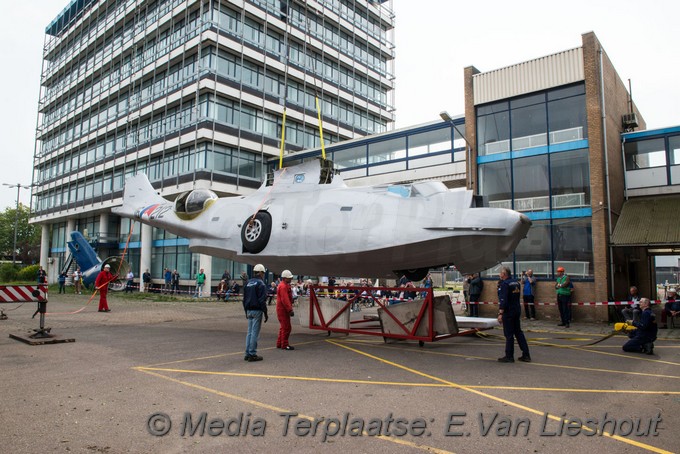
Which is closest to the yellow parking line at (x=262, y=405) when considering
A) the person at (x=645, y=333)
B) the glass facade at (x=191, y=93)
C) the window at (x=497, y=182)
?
the person at (x=645, y=333)

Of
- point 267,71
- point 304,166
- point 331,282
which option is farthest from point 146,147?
point 304,166

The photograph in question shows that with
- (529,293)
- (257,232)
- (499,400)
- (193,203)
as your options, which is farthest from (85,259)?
(499,400)

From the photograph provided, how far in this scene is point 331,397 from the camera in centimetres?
643

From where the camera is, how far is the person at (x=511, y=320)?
9.07m

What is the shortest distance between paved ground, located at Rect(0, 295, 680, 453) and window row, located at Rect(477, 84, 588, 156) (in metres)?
9.99

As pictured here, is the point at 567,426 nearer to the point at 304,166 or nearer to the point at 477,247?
the point at 477,247

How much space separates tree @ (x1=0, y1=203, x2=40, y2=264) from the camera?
246ft

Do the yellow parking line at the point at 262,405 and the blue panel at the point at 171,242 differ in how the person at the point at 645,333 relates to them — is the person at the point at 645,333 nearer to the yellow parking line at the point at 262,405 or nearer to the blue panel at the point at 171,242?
the yellow parking line at the point at 262,405

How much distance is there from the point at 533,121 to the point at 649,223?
19.6ft

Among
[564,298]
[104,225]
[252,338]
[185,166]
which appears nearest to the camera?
[252,338]

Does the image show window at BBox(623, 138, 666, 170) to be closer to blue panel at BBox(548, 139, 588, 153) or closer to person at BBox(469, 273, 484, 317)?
blue panel at BBox(548, 139, 588, 153)

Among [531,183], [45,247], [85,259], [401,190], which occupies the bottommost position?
[85,259]

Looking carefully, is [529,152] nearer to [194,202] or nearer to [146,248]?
[194,202]

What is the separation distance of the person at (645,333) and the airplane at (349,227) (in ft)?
12.8
